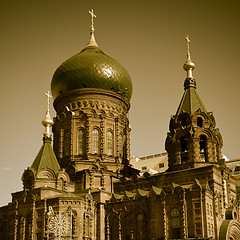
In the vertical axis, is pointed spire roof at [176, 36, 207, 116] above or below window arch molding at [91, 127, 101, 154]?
above

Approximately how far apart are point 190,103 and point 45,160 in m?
13.5

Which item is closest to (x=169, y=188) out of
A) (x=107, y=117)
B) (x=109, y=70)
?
(x=107, y=117)

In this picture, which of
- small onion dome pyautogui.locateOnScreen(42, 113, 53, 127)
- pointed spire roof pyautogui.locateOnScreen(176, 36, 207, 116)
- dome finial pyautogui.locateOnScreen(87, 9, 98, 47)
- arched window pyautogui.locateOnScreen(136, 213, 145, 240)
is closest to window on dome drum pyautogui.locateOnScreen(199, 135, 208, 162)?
pointed spire roof pyautogui.locateOnScreen(176, 36, 207, 116)

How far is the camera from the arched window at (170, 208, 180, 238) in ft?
108

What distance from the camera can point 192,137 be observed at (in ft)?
119

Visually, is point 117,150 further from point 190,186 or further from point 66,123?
point 190,186

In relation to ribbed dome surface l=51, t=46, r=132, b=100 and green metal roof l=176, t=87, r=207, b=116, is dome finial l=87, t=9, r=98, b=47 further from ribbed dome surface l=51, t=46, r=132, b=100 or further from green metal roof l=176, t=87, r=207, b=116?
Result: green metal roof l=176, t=87, r=207, b=116

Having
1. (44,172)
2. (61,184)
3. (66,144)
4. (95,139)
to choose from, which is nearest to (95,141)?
(95,139)

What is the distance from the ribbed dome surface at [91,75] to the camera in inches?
1735

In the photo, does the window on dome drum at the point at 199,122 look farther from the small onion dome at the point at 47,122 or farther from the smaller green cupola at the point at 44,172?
the small onion dome at the point at 47,122

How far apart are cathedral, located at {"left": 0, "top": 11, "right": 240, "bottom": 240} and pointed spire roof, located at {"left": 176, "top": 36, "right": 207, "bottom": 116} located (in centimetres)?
9

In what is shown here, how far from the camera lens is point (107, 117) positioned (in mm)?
44031

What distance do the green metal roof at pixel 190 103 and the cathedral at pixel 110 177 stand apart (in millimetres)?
86

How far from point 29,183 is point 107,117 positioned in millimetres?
10075
